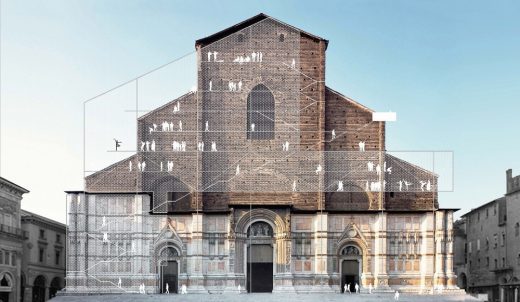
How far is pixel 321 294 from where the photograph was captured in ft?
141

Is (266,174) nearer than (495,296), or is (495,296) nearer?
(266,174)

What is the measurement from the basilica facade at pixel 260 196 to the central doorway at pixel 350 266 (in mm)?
85

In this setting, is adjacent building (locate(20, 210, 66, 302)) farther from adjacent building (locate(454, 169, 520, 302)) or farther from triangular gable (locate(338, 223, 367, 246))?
adjacent building (locate(454, 169, 520, 302))

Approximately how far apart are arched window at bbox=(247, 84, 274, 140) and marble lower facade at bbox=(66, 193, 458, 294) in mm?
4790

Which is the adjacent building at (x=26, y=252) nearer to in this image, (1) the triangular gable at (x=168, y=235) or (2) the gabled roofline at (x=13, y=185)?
(2) the gabled roofline at (x=13, y=185)

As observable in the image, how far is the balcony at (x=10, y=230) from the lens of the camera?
156 feet

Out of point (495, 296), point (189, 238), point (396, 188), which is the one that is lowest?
point (495, 296)

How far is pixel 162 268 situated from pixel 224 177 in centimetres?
659

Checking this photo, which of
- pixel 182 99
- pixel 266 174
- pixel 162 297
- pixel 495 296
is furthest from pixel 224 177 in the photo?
pixel 495 296

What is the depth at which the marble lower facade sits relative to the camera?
145ft

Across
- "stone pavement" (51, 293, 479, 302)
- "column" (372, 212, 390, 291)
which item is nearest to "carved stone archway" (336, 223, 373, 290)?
"column" (372, 212, 390, 291)

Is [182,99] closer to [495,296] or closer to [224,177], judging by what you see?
[224,177]

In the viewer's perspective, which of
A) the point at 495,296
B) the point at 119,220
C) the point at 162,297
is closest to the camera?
the point at 162,297

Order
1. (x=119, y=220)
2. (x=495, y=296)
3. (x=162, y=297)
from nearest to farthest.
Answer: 1. (x=162, y=297)
2. (x=119, y=220)
3. (x=495, y=296)
